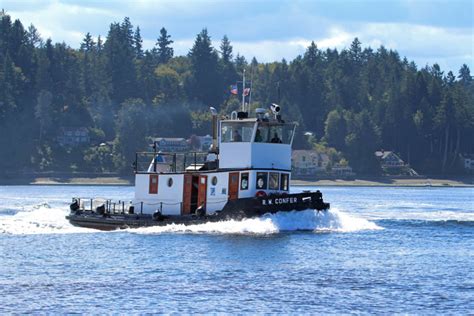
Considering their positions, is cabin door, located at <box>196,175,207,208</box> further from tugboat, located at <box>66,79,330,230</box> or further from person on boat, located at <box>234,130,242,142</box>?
person on boat, located at <box>234,130,242,142</box>

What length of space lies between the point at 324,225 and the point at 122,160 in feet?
374

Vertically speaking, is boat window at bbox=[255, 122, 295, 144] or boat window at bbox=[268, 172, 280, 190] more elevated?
boat window at bbox=[255, 122, 295, 144]

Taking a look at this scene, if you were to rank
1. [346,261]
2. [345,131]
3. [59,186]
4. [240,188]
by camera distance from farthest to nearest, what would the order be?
[345,131]
[59,186]
[240,188]
[346,261]

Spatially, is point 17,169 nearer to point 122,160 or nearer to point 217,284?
point 122,160

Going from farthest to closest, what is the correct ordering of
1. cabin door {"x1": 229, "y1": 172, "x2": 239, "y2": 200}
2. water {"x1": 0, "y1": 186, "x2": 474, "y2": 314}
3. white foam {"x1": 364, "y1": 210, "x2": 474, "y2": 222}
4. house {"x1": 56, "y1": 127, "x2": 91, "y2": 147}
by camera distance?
house {"x1": 56, "y1": 127, "x2": 91, "y2": 147}, white foam {"x1": 364, "y1": 210, "x2": 474, "y2": 222}, cabin door {"x1": 229, "y1": 172, "x2": 239, "y2": 200}, water {"x1": 0, "y1": 186, "x2": 474, "y2": 314}

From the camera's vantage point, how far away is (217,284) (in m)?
34.8

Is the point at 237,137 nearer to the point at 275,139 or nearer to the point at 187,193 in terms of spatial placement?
the point at 275,139

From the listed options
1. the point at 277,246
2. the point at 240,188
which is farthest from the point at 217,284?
the point at 240,188

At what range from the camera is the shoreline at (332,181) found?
149375mm

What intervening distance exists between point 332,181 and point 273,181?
382 ft

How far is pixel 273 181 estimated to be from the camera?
160 feet

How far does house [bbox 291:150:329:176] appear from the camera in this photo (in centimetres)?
16950

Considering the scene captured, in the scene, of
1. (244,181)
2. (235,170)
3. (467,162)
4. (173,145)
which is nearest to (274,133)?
(235,170)

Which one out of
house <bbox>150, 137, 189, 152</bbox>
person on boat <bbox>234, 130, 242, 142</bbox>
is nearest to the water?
person on boat <bbox>234, 130, 242, 142</bbox>
